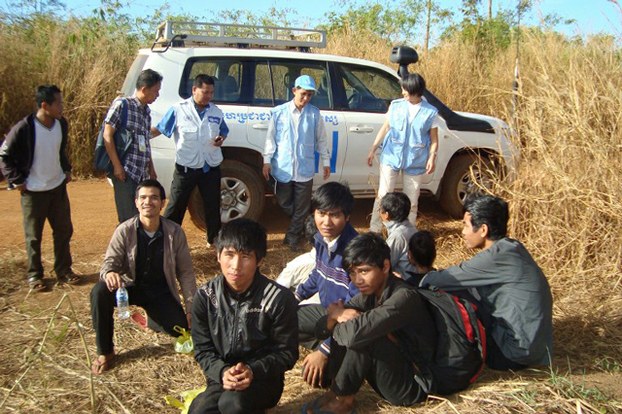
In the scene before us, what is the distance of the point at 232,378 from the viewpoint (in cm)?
259

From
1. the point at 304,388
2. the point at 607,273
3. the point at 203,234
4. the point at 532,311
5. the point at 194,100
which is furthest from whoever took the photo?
the point at 203,234

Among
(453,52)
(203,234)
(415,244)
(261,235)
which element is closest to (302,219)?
(203,234)

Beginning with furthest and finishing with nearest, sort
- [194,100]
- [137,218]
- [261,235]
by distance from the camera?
1. [194,100]
2. [137,218]
3. [261,235]

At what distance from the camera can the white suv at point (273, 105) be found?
5691mm

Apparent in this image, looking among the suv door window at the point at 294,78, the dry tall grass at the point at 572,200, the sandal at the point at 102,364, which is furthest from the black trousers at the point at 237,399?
the suv door window at the point at 294,78

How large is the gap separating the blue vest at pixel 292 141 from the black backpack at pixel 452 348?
8.98ft

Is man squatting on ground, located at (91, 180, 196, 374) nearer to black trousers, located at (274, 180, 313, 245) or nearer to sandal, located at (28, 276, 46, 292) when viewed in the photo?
sandal, located at (28, 276, 46, 292)

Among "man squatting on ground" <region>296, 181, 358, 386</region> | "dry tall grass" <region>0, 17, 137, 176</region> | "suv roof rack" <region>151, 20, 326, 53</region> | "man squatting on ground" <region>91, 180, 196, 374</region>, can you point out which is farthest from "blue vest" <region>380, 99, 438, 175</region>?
"dry tall grass" <region>0, 17, 137, 176</region>

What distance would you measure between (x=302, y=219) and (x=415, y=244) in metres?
2.07

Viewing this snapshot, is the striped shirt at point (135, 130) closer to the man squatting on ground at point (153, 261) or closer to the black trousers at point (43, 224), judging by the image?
the black trousers at point (43, 224)

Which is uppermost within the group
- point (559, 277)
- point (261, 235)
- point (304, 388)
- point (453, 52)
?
point (453, 52)

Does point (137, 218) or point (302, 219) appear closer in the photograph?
point (137, 218)

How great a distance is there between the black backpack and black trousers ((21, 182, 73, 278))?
10.3 ft

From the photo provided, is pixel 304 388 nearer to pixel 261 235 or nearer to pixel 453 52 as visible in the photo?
pixel 261 235
